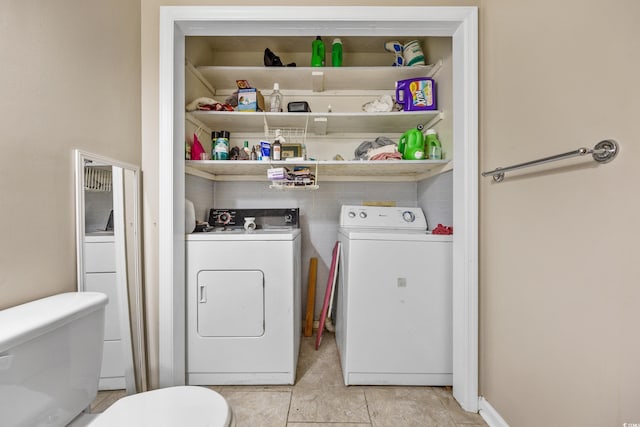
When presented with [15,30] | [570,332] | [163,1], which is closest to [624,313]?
[570,332]

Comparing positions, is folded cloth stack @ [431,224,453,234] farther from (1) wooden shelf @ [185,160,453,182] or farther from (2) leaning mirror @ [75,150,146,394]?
(2) leaning mirror @ [75,150,146,394]

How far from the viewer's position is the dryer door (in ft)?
5.33

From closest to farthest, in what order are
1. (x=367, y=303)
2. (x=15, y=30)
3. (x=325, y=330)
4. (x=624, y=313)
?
(x=624, y=313)
(x=15, y=30)
(x=367, y=303)
(x=325, y=330)

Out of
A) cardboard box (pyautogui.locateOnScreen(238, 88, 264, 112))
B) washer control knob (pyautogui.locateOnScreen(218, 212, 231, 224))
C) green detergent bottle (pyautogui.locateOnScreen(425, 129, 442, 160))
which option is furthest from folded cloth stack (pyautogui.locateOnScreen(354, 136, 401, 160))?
washer control knob (pyautogui.locateOnScreen(218, 212, 231, 224))

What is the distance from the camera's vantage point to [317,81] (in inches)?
83.4

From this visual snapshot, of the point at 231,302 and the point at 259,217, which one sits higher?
the point at 259,217

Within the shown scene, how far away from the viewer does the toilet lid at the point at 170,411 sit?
0.86 meters

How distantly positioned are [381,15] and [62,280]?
6.35 ft

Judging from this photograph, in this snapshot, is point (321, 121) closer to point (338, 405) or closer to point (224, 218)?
point (224, 218)

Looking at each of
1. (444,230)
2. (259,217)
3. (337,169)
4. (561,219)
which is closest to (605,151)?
(561,219)

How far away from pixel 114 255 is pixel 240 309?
2.35 feet

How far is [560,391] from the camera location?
960 mm

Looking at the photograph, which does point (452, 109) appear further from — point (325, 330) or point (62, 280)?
point (62, 280)

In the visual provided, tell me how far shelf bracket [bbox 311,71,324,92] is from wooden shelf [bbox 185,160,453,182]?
2.21 feet
